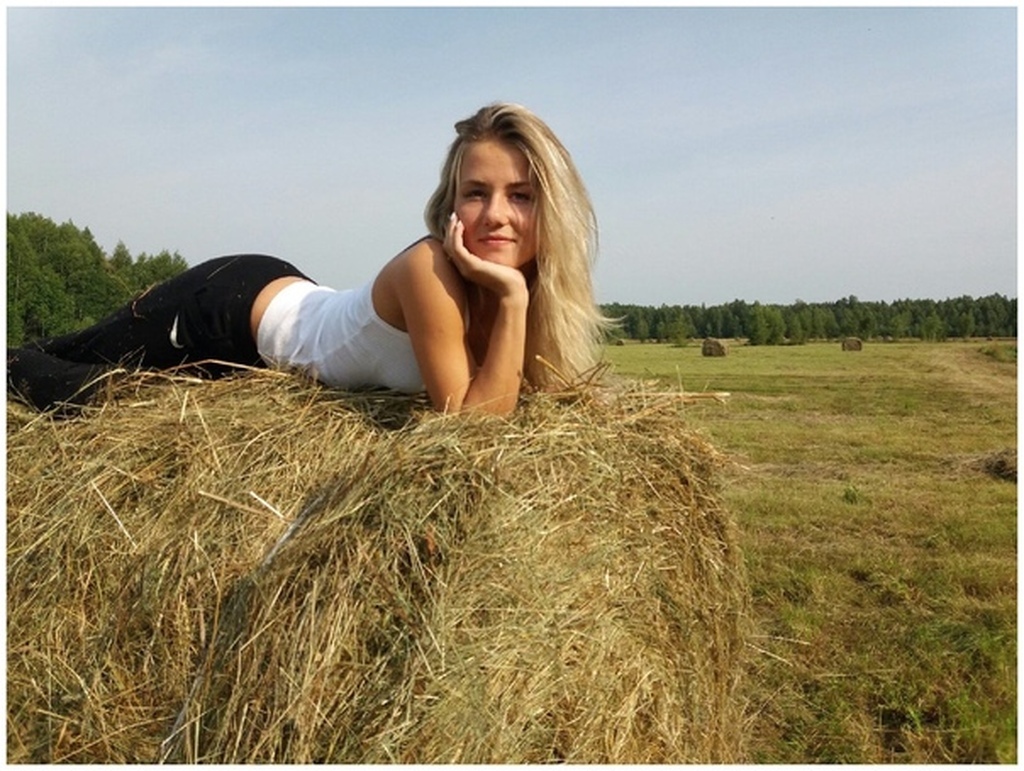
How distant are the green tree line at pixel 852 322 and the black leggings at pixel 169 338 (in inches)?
2227

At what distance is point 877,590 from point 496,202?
12.2 feet

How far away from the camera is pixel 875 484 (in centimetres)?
897

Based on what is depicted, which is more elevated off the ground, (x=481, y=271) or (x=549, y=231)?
(x=549, y=231)

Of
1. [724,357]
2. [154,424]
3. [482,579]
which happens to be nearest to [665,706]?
[482,579]

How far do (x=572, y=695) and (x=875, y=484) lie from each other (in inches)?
296

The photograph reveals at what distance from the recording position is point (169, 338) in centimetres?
326

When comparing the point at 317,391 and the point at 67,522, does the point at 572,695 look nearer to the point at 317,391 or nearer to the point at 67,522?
the point at 317,391

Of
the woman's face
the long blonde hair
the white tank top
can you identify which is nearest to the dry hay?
the white tank top

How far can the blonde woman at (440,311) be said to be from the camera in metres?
2.63

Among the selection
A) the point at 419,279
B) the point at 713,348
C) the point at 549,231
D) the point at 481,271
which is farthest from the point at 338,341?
the point at 713,348

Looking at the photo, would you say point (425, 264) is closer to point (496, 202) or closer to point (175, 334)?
point (496, 202)

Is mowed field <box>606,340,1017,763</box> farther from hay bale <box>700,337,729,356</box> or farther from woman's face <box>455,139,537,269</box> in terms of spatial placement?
hay bale <box>700,337,729,356</box>

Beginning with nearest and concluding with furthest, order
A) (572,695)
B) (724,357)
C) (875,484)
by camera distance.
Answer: (572,695) → (875,484) → (724,357)

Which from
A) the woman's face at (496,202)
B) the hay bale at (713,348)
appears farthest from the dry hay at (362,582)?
the hay bale at (713,348)
